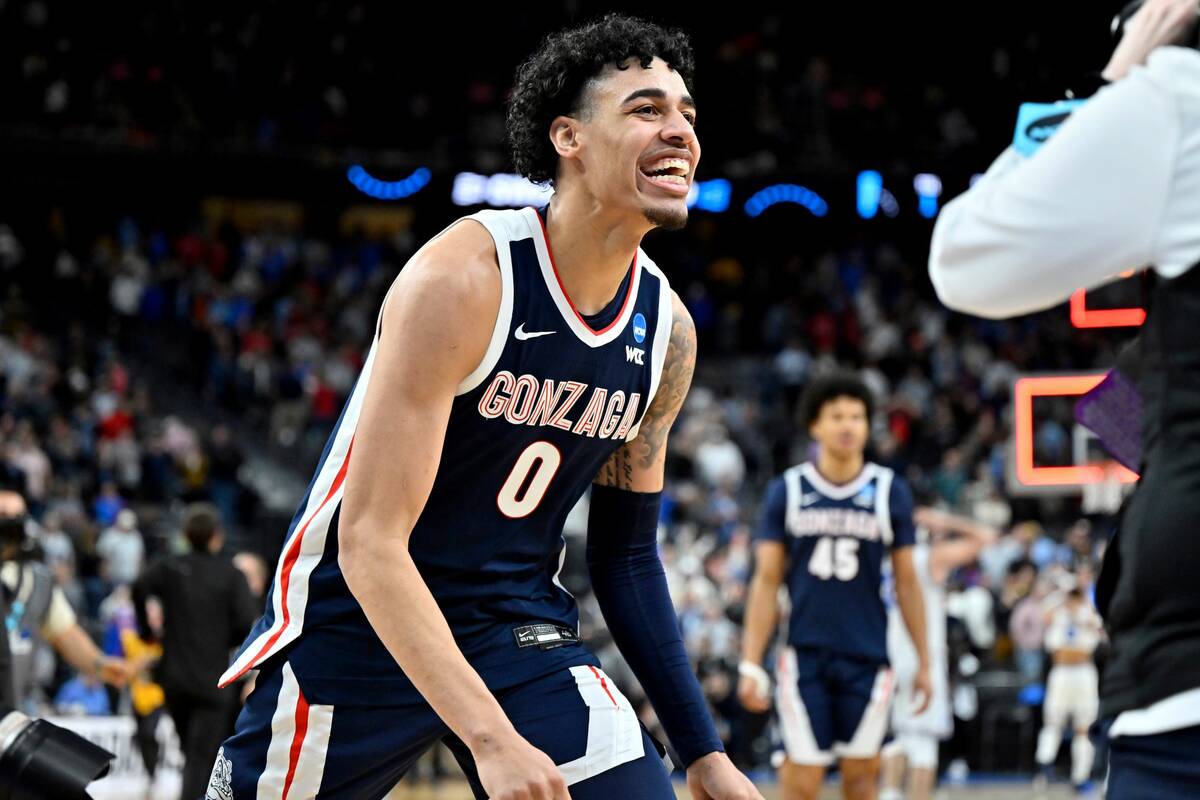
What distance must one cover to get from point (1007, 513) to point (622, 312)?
16.8 metres

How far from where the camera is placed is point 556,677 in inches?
138

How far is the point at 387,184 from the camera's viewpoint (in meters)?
25.2

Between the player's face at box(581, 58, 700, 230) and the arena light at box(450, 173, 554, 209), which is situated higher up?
the arena light at box(450, 173, 554, 209)

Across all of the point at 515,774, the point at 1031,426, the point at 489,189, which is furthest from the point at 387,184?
the point at 515,774

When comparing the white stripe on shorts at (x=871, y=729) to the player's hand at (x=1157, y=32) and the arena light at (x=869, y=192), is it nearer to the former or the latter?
the player's hand at (x=1157, y=32)

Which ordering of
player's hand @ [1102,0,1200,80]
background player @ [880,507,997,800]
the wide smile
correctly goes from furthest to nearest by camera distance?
background player @ [880,507,997,800], the wide smile, player's hand @ [1102,0,1200,80]

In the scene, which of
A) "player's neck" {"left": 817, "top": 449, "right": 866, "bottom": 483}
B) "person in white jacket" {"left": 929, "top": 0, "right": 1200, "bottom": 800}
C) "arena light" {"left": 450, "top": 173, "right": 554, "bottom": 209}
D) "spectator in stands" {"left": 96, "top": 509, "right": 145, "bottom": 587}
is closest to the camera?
"person in white jacket" {"left": 929, "top": 0, "right": 1200, "bottom": 800}

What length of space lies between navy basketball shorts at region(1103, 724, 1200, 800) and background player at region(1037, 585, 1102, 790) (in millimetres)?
12714

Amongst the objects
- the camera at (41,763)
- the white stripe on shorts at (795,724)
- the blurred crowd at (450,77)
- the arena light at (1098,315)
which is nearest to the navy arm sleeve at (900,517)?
the white stripe on shorts at (795,724)

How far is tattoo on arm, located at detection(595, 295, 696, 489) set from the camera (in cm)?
388

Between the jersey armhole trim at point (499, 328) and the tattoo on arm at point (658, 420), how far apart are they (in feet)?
1.86

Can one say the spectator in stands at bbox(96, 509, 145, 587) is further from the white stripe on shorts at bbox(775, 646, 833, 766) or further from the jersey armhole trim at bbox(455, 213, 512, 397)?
the jersey armhole trim at bbox(455, 213, 512, 397)

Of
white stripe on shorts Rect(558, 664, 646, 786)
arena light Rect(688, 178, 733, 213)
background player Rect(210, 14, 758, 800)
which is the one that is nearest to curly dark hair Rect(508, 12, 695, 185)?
background player Rect(210, 14, 758, 800)

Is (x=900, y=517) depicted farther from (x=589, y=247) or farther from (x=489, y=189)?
(x=489, y=189)
